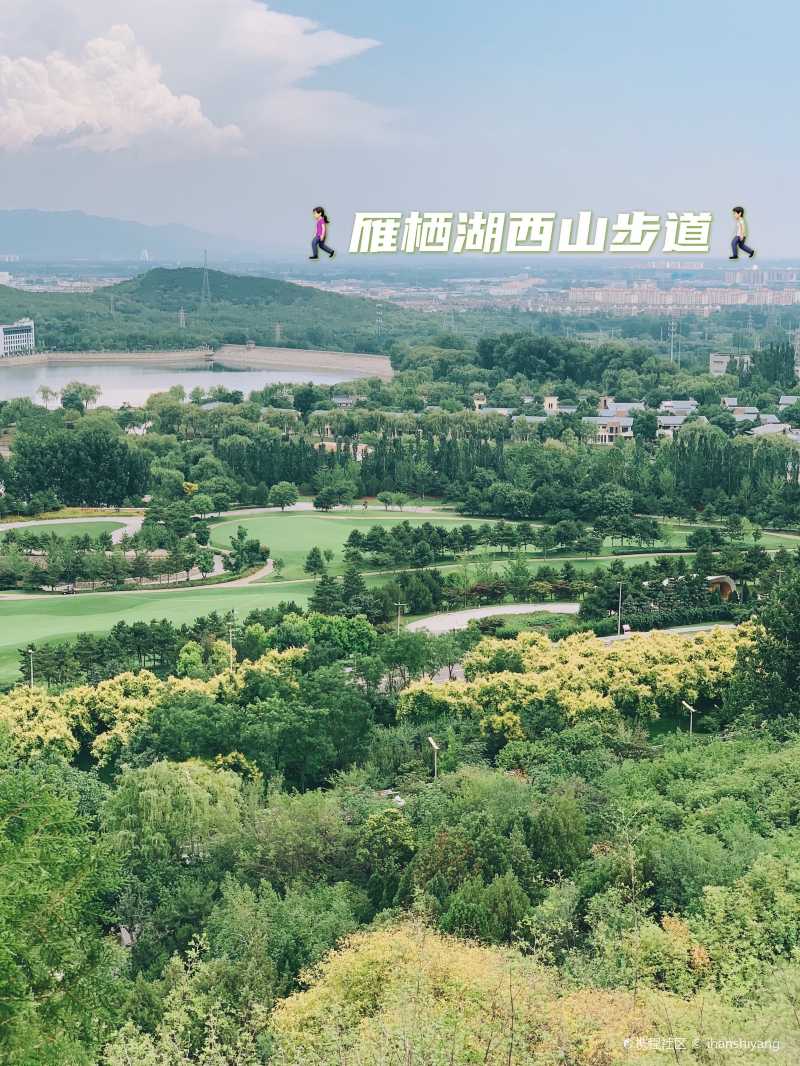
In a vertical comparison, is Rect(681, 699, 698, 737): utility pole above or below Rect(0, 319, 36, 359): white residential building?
above

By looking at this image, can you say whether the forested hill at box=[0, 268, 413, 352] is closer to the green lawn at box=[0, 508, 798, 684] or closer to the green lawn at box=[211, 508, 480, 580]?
the green lawn at box=[211, 508, 480, 580]

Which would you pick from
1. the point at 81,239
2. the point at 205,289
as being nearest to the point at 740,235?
the point at 205,289

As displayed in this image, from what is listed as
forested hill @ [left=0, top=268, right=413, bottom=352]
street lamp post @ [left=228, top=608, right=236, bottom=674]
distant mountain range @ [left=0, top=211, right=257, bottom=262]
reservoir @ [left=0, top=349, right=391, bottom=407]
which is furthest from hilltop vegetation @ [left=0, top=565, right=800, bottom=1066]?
distant mountain range @ [left=0, top=211, right=257, bottom=262]

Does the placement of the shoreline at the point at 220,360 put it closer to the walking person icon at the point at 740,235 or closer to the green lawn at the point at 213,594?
the green lawn at the point at 213,594

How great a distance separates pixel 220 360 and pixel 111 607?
39.6 m

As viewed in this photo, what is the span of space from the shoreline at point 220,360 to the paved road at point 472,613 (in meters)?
36.3

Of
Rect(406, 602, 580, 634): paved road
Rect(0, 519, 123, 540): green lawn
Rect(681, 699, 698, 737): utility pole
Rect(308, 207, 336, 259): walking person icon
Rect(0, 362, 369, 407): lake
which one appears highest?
Rect(308, 207, 336, 259): walking person icon

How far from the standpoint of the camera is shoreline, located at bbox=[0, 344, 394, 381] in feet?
187

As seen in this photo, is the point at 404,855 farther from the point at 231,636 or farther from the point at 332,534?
the point at 332,534

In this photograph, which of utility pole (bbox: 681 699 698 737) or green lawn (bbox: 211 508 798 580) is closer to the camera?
utility pole (bbox: 681 699 698 737)

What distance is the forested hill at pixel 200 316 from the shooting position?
60562 mm

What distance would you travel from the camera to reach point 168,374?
54.1m

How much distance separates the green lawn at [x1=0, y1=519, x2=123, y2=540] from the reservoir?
63.5 feet

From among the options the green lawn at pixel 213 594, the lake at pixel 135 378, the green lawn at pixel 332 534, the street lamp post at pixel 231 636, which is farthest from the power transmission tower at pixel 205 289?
the street lamp post at pixel 231 636
